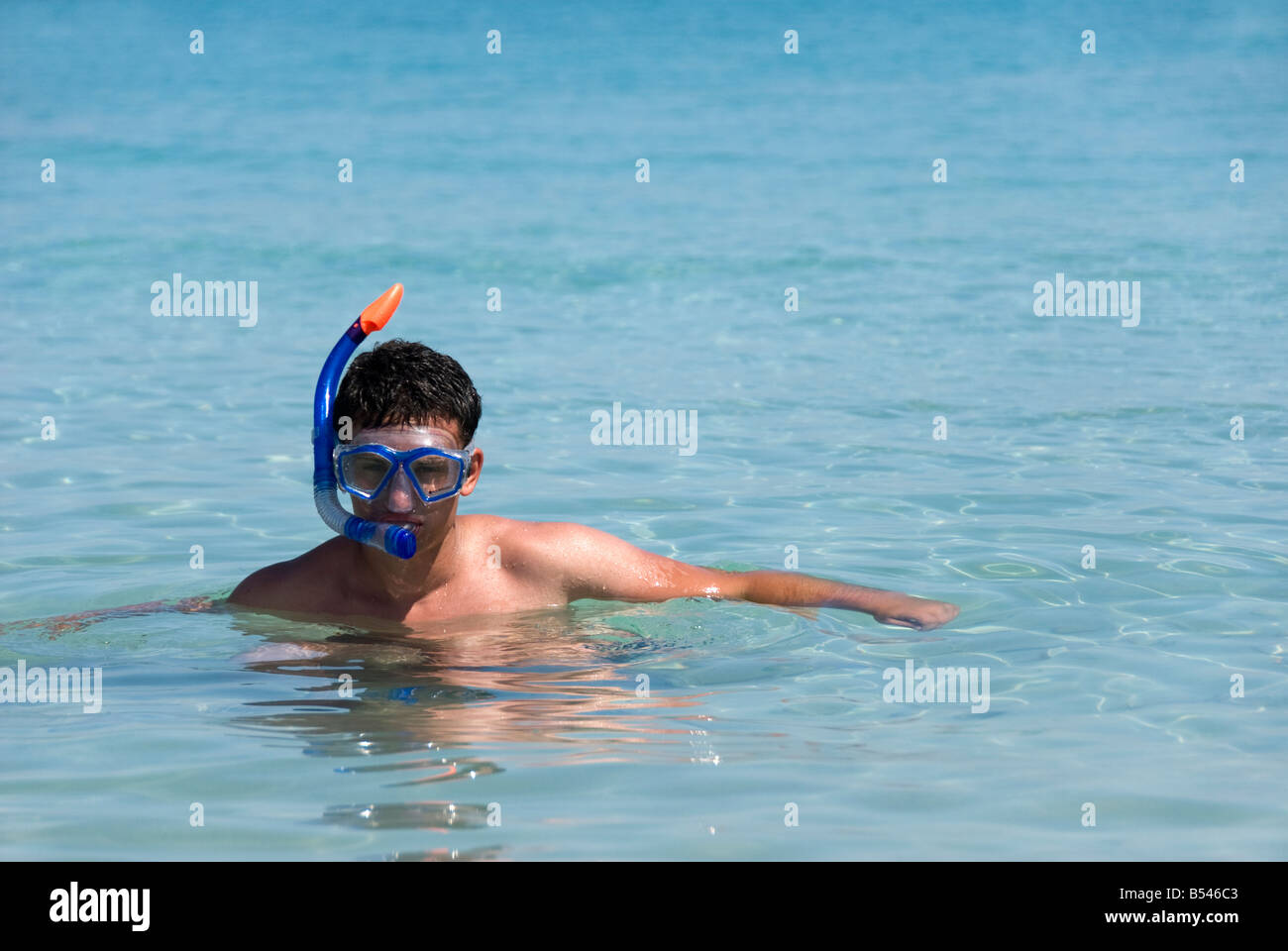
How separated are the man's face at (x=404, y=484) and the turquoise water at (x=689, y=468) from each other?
15.6 inches

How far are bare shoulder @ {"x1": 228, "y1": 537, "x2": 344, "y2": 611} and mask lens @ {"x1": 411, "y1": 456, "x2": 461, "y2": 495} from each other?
22.2 inches

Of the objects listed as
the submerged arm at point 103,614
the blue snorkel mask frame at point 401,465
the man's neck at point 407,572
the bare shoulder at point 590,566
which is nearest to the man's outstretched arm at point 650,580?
the bare shoulder at point 590,566

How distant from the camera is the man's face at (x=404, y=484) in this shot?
3955 millimetres

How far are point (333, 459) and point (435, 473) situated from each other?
274 mm

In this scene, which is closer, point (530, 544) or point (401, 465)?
point (401, 465)

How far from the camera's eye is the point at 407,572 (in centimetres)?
433

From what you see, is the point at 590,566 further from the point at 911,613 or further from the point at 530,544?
the point at 911,613

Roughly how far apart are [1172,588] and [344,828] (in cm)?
310

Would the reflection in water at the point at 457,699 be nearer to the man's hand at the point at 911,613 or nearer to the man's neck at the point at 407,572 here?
the man's neck at the point at 407,572

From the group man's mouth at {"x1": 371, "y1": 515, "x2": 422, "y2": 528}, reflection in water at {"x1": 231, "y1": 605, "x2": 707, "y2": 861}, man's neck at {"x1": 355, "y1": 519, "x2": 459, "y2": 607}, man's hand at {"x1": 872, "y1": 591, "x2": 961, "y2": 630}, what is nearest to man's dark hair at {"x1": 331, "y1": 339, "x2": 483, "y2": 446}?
man's mouth at {"x1": 371, "y1": 515, "x2": 422, "y2": 528}

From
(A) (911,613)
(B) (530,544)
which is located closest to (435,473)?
(B) (530,544)
